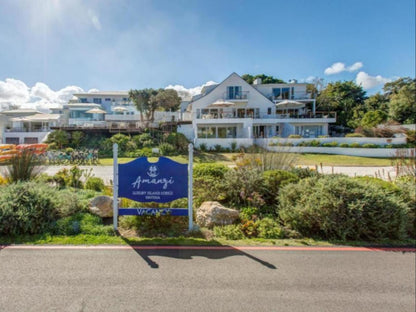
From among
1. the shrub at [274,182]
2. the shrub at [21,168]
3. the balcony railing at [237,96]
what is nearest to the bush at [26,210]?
the shrub at [21,168]

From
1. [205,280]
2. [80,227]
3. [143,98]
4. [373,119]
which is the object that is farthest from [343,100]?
[80,227]

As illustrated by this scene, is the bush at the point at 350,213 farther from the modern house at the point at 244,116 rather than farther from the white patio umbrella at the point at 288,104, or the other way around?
the white patio umbrella at the point at 288,104

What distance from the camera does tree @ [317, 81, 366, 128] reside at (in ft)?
122

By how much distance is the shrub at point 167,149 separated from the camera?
21694mm

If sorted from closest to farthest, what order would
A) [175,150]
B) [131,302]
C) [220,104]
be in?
[131,302]
[175,150]
[220,104]

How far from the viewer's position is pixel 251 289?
271cm

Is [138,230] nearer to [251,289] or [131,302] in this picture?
[131,302]

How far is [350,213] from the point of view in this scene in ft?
13.3

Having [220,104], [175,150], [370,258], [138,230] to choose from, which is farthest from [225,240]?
[220,104]

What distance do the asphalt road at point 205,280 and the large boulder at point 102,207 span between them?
56.4 inches

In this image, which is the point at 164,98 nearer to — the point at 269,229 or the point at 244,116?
the point at 244,116

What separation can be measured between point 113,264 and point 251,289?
6.61 feet

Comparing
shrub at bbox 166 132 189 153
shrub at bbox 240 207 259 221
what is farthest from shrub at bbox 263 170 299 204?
shrub at bbox 166 132 189 153

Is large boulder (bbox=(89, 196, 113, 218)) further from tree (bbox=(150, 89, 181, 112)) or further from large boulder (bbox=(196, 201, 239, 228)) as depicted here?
tree (bbox=(150, 89, 181, 112))
